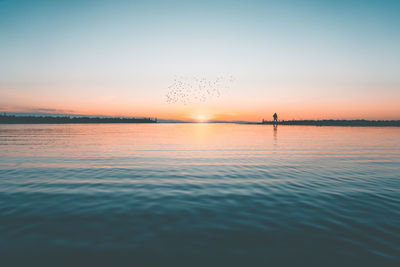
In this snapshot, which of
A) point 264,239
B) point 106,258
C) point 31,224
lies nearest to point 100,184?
point 31,224

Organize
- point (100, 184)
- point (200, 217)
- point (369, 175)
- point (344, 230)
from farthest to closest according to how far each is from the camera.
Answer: point (369, 175) < point (100, 184) < point (200, 217) < point (344, 230)

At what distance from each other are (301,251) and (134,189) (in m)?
8.77

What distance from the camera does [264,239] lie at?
6523 mm

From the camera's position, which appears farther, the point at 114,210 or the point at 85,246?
the point at 114,210

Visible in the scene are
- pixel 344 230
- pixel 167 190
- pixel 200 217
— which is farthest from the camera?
pixel 167 190

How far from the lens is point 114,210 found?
8633mm

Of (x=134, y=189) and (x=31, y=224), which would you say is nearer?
(x=31, y=224)

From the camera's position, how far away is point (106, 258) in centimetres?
553

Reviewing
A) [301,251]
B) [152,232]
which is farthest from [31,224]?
[301,251]

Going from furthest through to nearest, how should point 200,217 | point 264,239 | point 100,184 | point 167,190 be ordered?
point 100,184, point 167,190, point 200,217, point 264,239

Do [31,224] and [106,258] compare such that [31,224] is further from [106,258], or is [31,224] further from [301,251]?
[301,251]

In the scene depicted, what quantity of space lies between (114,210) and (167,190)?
3.44 m

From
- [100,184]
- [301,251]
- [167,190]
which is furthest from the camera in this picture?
[100,184]

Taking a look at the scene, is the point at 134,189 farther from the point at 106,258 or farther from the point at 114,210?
the point at 106,258
